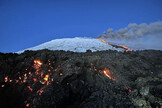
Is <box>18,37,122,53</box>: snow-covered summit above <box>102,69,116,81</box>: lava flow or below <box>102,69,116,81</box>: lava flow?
above

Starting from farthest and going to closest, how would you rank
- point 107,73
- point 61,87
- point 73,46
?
point 73,46, point 107,73, point 61,87

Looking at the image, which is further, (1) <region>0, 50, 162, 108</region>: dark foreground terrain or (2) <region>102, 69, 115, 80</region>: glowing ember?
(2) <region>102, 69, 115, 80</region>: glowing ember

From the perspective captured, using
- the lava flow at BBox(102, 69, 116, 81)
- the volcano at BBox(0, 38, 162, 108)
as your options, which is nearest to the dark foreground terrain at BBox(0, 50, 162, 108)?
→ the volcano at BBox(0, 38, 162, 108)

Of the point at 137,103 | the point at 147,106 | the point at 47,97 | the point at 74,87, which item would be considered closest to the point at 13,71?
the point at 47,97

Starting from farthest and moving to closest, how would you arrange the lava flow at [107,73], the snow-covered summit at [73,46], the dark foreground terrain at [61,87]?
1. the snow-covered summit at [73,46]
2. the lava flow at [107,73]
3. the dark foreground terrain at [61,87]

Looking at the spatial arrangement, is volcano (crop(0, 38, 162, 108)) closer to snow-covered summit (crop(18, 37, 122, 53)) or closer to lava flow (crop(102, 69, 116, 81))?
lava flow (crop(102, 69, 116, 81))

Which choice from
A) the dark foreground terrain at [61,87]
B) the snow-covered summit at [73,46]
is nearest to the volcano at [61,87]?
the dark foreground terrain at [61,87]

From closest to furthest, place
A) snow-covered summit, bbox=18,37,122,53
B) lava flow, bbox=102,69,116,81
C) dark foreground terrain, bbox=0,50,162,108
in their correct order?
dark foreground terrain, bbox=0,50,162,108
lava flow, bbox=102,69,116,81
snow-covered summit, bbox=18,37,122,53

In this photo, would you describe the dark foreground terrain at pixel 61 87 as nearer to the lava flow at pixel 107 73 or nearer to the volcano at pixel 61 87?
the volcano at pixel 61 87

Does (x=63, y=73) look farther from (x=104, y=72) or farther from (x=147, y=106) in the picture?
(x=147, y=106)

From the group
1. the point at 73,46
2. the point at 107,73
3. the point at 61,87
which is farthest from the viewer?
the point at 73,46

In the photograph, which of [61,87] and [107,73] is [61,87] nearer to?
[61,87]

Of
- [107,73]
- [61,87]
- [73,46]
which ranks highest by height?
[73,46]

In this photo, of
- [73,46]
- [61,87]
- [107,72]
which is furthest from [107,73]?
[73,46]
